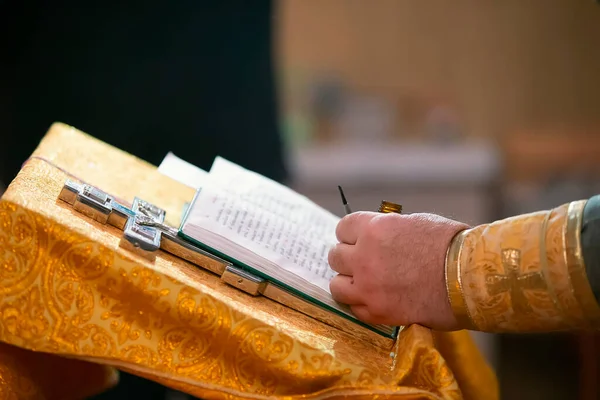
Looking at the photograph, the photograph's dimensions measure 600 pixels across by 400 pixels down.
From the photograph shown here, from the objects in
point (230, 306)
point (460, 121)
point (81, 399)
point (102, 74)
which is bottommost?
point (81, 399)

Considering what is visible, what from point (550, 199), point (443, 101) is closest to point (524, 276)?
point (550, 199)

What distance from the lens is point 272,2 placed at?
190 centimetres

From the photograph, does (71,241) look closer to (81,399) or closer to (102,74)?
(81,399)

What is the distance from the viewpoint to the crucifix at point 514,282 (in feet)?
2.68

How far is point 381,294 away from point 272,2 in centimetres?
120

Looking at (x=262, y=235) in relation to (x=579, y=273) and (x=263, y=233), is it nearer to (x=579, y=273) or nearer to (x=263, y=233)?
(x=263, y=233)

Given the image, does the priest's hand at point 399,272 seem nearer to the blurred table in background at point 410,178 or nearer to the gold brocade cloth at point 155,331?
the gold brocade cloth at point 155,331

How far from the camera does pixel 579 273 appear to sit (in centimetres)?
80

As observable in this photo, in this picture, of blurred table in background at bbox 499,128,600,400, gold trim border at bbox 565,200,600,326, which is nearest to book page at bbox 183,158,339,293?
gold trim border at bbox 565,200,600,326

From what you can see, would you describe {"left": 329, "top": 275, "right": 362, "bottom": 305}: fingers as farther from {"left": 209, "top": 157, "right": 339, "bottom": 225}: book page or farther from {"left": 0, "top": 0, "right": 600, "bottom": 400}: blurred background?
{"left": 0, "top": 0, "right": 600, "bottom": 400}: blurred background

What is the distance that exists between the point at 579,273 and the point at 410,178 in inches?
93.9

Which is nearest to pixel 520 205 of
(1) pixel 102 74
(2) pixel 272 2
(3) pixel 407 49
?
(3) pixel 407 49

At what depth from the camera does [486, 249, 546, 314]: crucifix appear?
0.82 meters

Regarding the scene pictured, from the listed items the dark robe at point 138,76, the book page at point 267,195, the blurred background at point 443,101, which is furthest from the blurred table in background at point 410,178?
the book page at point 267,195
